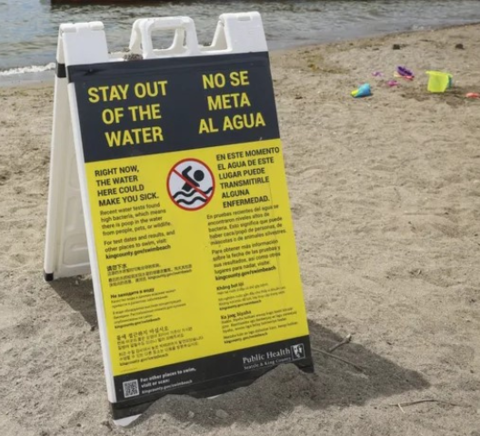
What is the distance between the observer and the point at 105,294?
3361 mm

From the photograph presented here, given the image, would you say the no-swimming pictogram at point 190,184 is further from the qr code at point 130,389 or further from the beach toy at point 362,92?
the beach toy at point 362,92

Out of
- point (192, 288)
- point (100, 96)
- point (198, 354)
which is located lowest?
point (198, 354)

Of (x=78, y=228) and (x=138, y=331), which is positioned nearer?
(x=138, y=331)

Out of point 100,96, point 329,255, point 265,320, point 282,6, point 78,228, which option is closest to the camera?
point 100,96

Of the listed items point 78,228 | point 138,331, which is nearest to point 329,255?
point 78,228

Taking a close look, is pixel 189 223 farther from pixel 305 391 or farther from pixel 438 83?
pixel 438 83

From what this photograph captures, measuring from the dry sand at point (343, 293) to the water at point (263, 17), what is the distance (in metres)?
5.38

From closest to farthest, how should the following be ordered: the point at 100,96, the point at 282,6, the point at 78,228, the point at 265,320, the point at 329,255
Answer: the point at 100,96 < the point at 265,320 < the point at 78,228 < the point at 329,255 < the point at 282,6

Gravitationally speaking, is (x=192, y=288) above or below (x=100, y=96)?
below

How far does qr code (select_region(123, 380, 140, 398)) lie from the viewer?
340 cm

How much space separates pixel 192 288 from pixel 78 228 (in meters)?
1.06

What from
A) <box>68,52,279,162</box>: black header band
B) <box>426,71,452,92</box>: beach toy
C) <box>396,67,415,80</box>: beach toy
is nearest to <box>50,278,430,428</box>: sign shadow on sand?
<box>68,52,279,162</box>: black header band

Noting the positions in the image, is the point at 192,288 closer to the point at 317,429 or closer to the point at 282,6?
the point at 317,429

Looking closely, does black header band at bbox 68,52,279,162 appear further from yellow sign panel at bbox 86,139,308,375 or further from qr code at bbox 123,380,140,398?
qr code at bbox 123,380,140,398
